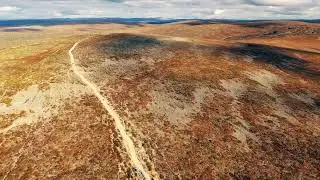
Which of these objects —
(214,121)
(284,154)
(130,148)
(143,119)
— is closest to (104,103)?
(143,119)

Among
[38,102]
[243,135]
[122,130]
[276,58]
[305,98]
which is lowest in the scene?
[305,98]

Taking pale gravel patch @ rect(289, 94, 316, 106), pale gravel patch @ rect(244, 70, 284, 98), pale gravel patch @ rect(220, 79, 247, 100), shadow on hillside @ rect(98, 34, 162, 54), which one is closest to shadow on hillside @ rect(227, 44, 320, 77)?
Answer: pale gravel patch @ rect(244, 70, 284, 98)

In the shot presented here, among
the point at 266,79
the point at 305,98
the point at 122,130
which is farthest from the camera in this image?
the point at 266,79

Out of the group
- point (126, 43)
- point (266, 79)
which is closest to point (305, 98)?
point (266, 79)

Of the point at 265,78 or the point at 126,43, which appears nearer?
the point at 265,78

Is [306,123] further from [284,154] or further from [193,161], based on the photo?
[193,161]

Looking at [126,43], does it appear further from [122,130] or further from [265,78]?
[122,130]

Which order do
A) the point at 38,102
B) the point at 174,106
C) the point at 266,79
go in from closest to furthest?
the point at 38,102 → the point at 174,106 → the point at 266,79
